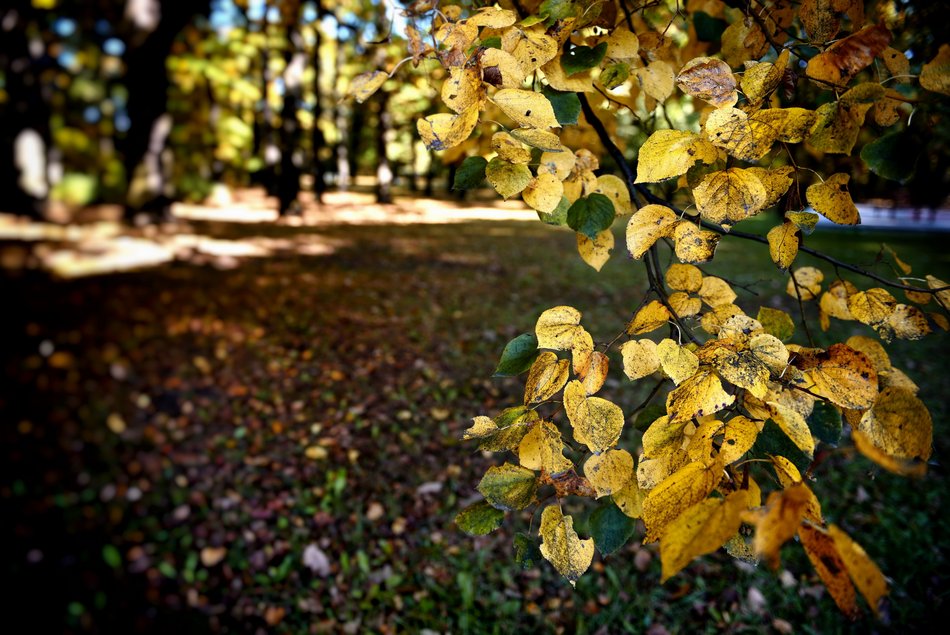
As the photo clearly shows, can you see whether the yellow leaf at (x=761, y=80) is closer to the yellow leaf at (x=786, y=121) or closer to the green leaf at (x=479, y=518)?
the yellow leaf at (x=786, y=121)

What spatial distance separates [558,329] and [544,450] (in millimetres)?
219

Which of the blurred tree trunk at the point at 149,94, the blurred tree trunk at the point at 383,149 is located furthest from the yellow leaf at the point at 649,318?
the blurred tree trunk at the point at 383,149

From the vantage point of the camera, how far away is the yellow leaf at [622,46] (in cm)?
101

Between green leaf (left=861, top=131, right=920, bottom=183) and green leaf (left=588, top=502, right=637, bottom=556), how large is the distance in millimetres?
772

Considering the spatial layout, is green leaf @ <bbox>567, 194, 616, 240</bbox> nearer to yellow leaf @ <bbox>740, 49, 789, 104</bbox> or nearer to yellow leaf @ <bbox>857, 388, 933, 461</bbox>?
yellow leaf @ <bbox>740, 49, 789, 104</bbox>

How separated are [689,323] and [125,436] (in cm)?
495

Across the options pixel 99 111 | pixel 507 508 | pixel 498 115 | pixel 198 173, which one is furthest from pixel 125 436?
pixel 99 111

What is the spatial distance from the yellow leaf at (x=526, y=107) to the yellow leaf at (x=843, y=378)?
1.92 feet

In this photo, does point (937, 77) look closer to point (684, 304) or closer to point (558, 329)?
point (684, 304)

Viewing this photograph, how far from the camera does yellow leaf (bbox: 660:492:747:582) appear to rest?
0.58 m

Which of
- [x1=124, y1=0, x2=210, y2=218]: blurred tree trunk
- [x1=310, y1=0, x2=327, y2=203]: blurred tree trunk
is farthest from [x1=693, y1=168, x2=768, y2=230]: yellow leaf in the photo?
[x1=124, y1=0, x2=210, y2=218]: blurred tree trunk

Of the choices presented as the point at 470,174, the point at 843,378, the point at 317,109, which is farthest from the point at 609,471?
the point at 317,109

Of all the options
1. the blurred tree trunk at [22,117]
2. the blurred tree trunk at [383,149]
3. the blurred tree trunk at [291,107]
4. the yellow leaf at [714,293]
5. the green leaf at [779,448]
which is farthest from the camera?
the blurred tree trunk at [383,149]

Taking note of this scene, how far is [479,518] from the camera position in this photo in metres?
0.92
